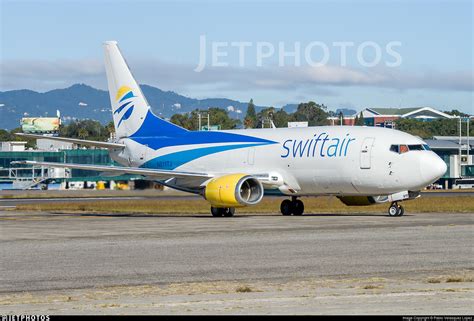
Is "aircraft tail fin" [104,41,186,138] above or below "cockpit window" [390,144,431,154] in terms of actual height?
above

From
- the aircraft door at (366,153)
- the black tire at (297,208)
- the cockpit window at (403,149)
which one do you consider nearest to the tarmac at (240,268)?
the aircraft door at (366,153)

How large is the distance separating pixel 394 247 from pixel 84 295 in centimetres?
1191

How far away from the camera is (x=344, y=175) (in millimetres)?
44438

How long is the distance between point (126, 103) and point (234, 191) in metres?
11.9

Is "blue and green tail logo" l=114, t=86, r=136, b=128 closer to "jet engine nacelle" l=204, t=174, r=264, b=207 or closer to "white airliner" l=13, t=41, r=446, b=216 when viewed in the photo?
"white airliner" l=13, t=41, r=446, b=216

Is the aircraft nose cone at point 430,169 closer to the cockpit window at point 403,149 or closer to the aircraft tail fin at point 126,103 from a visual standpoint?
the cockpit window at point 403,149

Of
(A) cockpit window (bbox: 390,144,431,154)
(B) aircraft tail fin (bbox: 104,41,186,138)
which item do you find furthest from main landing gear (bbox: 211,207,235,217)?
(A) cockpit window (bbox: 390,144,431,154)

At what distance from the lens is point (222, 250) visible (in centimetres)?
2691

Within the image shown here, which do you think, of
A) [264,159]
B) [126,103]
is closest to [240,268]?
[264,159]

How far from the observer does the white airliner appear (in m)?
43.7

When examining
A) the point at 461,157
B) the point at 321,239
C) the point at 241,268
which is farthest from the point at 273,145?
the point at 461,157

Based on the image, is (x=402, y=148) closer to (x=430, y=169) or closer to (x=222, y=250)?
(x=430, y=169)

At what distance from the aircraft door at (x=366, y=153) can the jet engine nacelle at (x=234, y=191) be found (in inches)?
191

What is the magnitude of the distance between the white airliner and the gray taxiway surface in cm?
330
